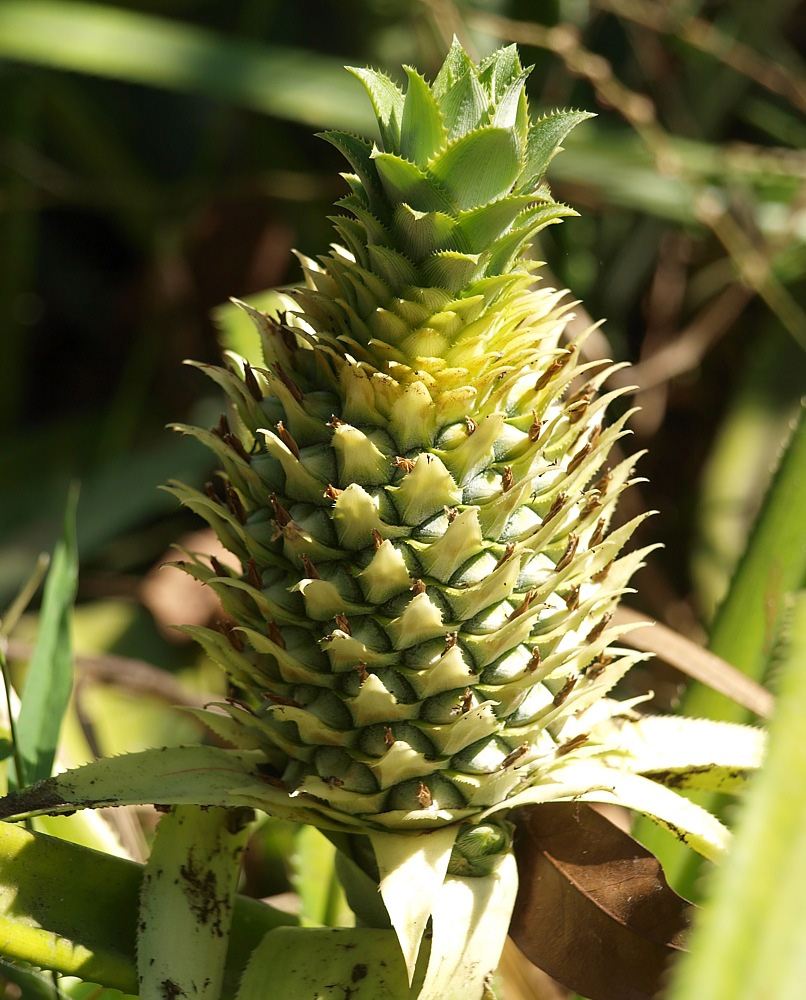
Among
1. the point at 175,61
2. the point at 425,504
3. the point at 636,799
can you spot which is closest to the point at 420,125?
the point at 425,504

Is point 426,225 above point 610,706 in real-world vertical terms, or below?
above

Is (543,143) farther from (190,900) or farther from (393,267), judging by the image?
(190,900)

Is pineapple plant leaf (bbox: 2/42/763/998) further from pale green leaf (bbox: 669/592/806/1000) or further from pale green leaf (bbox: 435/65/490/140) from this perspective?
pale green leaf (bbox: 669/592/806/1000)

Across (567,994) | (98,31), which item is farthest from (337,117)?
(567,994)

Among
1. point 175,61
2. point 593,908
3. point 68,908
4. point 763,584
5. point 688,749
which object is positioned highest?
point 175,61

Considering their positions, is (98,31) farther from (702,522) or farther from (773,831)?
(773,831)

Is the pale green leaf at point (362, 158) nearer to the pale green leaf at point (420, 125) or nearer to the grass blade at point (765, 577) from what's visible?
the pale green leaf at point (420, 125)

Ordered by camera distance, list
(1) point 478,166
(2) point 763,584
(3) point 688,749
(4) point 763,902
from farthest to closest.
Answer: (2) point 763,584
(3) point 688,749
(1) point 478,166
(4) point 763,902
